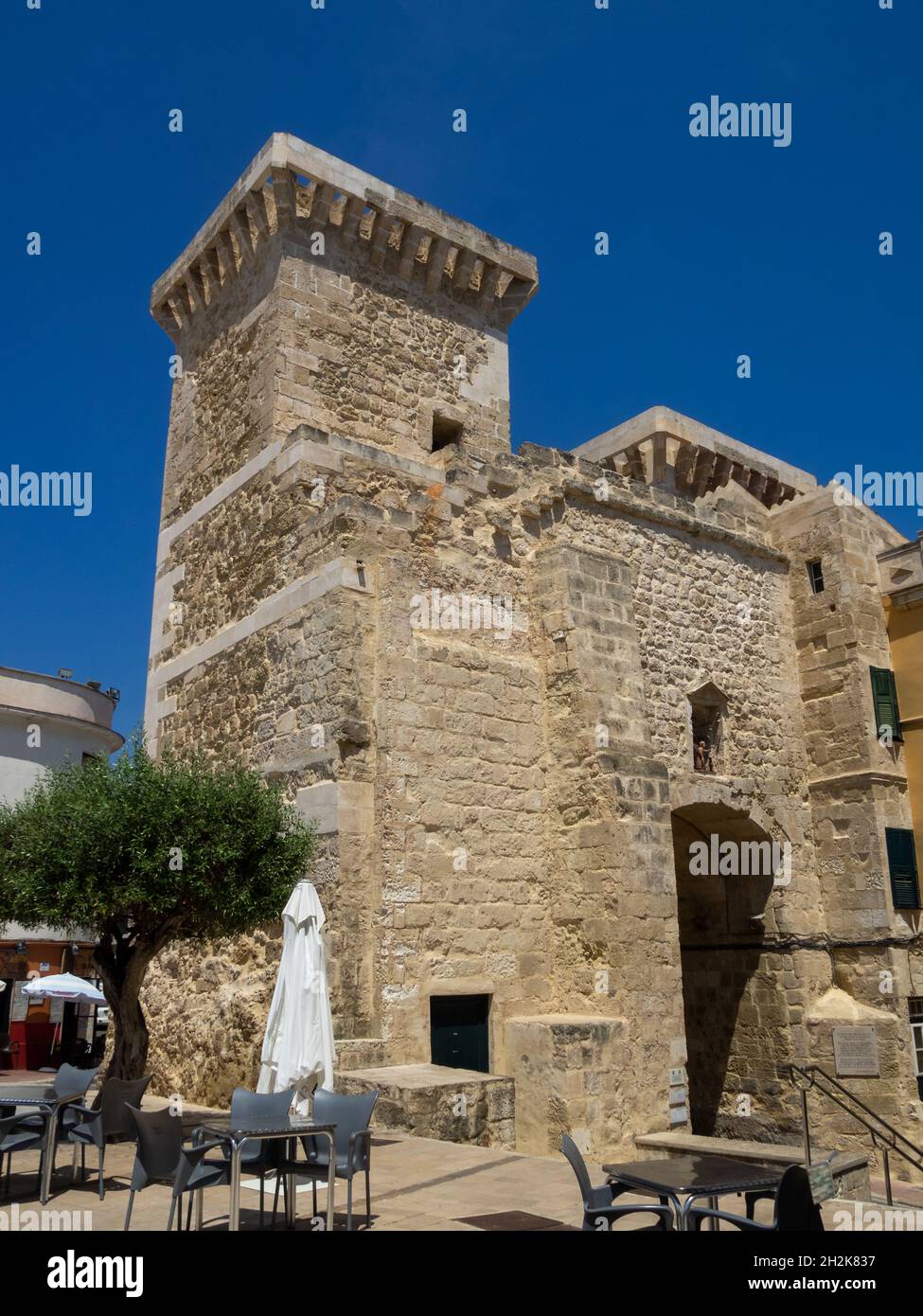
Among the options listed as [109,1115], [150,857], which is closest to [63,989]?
[150,857]

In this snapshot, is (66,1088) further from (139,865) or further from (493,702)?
(493,702)

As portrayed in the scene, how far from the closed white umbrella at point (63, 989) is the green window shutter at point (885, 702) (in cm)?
1383

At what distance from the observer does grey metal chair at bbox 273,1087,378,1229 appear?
18.3 feet

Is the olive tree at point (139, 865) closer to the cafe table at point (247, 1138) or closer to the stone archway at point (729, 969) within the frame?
the cafe table at point (247, 1138)

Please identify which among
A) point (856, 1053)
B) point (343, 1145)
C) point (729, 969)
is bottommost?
point (856, 1053)

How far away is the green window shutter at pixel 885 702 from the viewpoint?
15.0 m

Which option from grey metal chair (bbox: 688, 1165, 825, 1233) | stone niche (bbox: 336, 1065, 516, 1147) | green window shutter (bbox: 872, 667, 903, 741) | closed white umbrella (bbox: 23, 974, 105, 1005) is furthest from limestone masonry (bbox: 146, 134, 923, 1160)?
closed white umbrella (bbox: 23, 974, 105, 1005)

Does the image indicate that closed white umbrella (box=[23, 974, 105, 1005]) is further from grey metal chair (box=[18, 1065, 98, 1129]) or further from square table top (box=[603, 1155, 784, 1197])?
square table top (box=[603, 1155, 784, 1197])

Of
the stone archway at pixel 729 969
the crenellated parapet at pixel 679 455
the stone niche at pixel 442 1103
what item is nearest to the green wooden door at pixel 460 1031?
the stone niche at pixel 442 1103

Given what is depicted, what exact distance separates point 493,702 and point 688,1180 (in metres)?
7.41

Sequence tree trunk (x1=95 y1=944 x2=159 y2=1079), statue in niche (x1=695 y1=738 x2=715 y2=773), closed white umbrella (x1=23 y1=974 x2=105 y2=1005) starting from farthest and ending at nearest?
1. closed white umbrella (x1=23 y1=974 x2=105 y2=1005)
2. statue in niche (x1=695 y1=738 x2=715 y2=773)
3. tree trunk (x1=95 y1=944 x2=159 y2=1079)

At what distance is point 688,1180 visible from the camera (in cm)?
473

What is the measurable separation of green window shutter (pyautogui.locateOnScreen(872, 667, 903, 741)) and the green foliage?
356 inches
